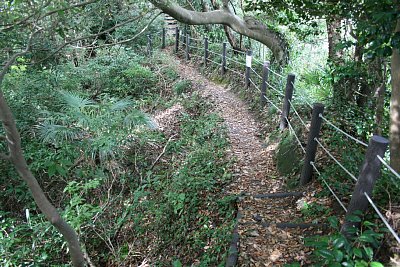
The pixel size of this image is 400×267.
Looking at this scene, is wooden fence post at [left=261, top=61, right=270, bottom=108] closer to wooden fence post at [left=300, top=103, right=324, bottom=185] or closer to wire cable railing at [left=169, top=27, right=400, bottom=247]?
wire cable railing at [left=169, top=27, right=400, bottom=247]

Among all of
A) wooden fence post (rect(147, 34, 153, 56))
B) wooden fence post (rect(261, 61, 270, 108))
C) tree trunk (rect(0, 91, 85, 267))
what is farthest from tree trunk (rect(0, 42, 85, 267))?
wooden fence post (rect(147, 34, 153, 56))

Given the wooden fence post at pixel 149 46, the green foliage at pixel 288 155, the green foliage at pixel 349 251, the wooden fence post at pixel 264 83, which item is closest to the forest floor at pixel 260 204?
the green foliage at pixel 288 155

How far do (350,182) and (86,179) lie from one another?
15.0ft

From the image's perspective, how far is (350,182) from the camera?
3682 mm

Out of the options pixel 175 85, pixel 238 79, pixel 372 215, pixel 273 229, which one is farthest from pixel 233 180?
pixel 175 85

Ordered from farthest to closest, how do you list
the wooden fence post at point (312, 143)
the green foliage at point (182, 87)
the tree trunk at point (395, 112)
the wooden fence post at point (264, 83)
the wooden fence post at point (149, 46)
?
the wooden fence post at point (149, 46) < the green foliage at point (182, 87) < the wooden fence post at point (264, 83) < the wooden fence post at point (312, 143) < the tree trunk at point (395, 112)

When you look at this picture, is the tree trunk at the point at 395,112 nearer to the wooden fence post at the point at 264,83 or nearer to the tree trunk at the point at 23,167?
the tree trunk at the point at 23,167

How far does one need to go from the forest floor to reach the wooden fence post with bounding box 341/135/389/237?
2.02ft

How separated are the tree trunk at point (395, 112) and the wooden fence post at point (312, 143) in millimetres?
945

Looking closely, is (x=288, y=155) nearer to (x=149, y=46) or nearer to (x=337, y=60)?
(x=337, y=60)

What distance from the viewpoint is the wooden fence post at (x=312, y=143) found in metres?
3.99

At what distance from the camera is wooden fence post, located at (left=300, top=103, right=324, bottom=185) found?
3.99 metres

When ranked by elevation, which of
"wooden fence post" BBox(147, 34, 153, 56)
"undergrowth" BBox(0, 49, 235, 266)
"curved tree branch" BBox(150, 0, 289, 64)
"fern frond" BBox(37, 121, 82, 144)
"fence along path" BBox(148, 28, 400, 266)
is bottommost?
"undergrowth" BBox(0, 49, 235, 266)

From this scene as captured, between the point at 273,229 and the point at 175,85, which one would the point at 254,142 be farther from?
the point at 175,85
